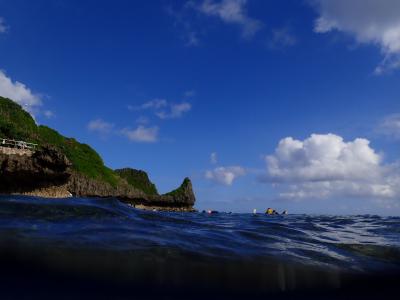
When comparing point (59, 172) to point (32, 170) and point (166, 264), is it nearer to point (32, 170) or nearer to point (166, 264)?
point (32, 170)

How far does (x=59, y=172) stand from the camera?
154 ft

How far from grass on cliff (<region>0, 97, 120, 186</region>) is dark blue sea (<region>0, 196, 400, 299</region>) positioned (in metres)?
63.2

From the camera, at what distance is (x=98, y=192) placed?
67062mm

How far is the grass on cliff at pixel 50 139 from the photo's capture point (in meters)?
64.8

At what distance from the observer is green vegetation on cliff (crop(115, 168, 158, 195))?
9950cm

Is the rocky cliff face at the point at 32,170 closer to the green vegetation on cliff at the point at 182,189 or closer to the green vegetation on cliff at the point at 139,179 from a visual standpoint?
the green vegetation on cliff at the point at 182,189

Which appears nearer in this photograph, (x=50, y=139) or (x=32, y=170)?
(x=32, y=170)

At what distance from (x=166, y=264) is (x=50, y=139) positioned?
252 ft

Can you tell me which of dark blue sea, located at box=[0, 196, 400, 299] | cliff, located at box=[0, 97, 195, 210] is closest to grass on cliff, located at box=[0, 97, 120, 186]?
cliff, located at box=[0, 97, 195, 210]

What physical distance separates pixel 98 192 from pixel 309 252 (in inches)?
2559

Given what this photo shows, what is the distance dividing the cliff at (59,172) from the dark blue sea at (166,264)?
139ft

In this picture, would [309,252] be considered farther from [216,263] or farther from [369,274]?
[216,263]

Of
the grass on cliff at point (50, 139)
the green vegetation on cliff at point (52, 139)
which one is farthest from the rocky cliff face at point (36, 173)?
the grass on cliff at point (50, 139)

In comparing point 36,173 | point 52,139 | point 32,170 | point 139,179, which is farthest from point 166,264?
point 139,179
